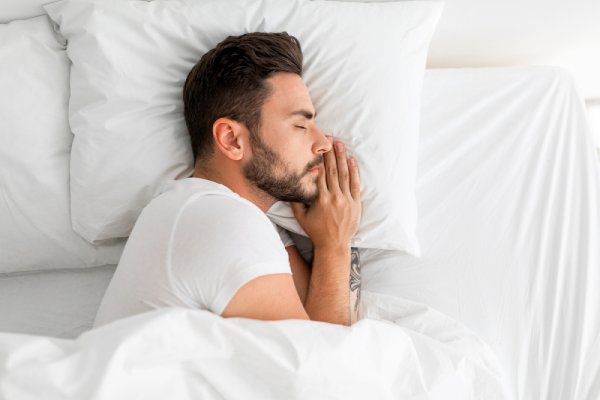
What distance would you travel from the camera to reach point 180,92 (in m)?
1.28

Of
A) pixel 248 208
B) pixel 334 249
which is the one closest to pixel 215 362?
pixel 248 208

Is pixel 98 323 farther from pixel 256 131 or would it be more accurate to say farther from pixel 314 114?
pixel 314 114

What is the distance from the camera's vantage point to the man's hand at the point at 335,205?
1.24m

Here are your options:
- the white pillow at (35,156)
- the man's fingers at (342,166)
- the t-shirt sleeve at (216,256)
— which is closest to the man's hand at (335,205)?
the man's fingers at (342,166)

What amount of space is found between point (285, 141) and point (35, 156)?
0.55m

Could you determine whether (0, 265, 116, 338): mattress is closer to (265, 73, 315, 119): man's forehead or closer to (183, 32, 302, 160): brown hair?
(183, 32, 302, 160): brown hair

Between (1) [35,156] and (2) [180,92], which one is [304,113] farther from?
(1) [35,156]

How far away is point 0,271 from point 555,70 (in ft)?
4.76

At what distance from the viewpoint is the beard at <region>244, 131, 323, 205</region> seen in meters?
1.19

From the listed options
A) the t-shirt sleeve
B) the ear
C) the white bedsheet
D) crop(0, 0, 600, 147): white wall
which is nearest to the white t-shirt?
the t-shirt sleeve

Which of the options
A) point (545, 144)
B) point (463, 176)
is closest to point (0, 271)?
point (463, 176)

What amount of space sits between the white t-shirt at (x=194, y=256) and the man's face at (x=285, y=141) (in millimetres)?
157

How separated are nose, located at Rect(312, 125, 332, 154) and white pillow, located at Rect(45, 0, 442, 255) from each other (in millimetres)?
62

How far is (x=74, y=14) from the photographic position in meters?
1.27
